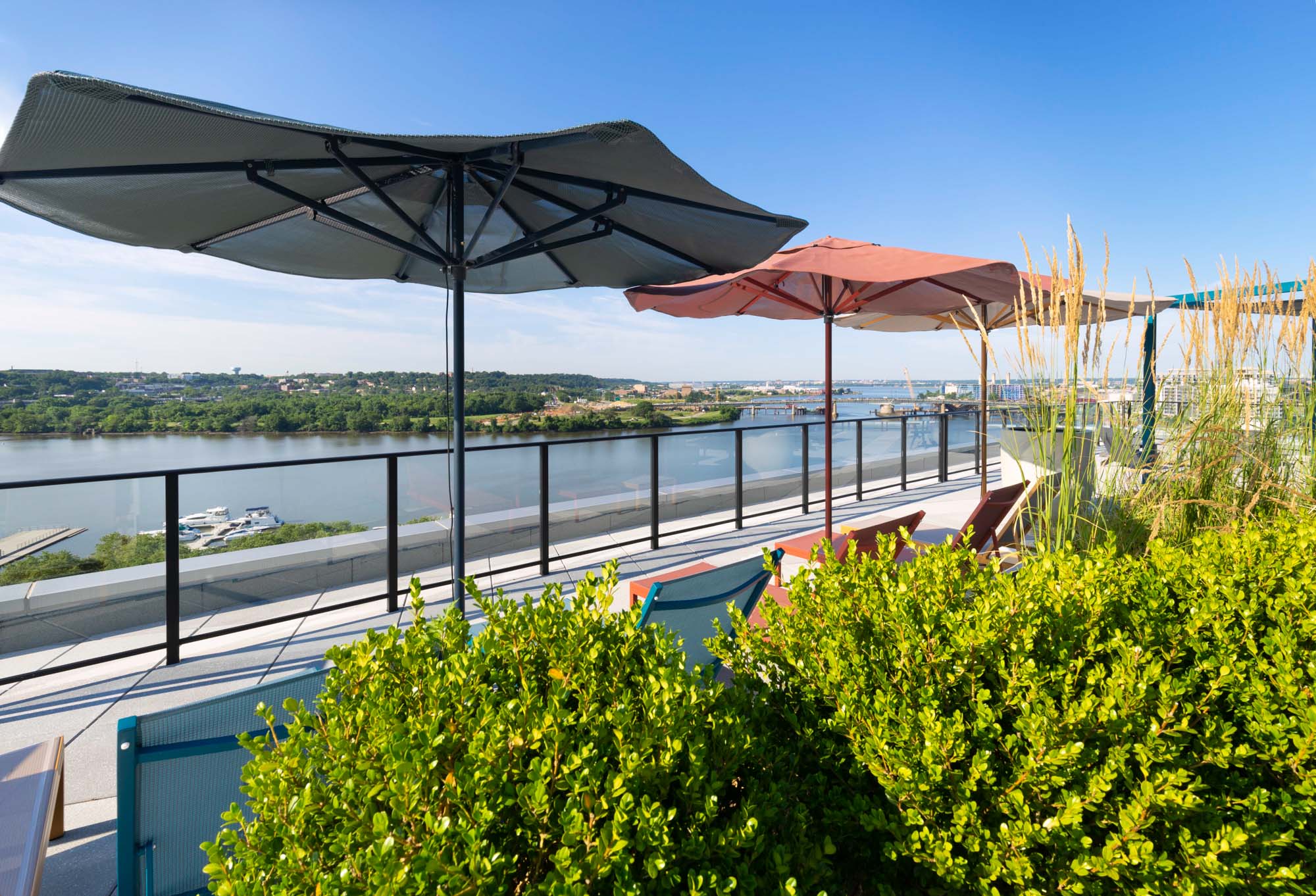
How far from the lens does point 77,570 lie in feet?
11.4

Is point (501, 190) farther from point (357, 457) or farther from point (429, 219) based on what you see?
point (357, 457)

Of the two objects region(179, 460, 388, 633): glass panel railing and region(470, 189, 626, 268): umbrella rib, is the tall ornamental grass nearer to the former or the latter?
region(470, 189, 626, 268): umbrella rib

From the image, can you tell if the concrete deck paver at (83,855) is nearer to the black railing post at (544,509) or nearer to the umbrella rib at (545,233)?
the umbrella rib at (545,233)

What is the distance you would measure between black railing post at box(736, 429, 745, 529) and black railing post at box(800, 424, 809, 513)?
1.07 m

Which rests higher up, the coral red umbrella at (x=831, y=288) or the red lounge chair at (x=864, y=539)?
the coral red umbrella at (x=831, y=288)

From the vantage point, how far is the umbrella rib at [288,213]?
2900mm

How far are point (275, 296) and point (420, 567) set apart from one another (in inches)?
1193

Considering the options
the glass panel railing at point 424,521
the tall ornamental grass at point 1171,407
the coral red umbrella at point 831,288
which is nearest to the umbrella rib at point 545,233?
the coral red umbrella at point 831,288

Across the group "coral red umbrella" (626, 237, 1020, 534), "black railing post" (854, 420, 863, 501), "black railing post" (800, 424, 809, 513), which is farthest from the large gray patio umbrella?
"black railing post" (854, 420, 863, 501)

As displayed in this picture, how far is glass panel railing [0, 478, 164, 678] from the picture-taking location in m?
3.28

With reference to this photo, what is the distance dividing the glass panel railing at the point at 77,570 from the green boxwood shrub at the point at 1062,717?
12.9 feet

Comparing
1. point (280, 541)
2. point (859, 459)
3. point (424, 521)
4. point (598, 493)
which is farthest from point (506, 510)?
point (859, 459)

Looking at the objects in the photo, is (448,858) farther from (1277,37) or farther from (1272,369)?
(1277,37)

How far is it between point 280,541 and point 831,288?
4.81 metres
